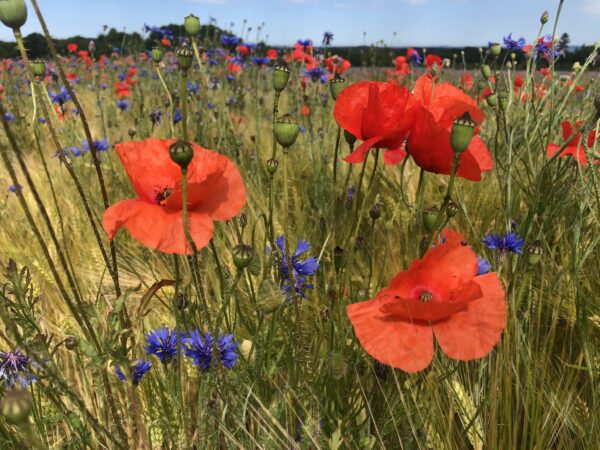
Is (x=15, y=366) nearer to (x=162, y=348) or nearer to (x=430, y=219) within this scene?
(x=162, y=348)

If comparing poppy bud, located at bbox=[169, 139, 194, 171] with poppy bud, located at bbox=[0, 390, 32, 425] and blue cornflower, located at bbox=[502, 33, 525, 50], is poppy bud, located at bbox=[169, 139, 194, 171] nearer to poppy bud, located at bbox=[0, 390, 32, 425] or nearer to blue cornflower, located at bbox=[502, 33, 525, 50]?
poppy bud, located at bbox=[0, 390, 32, 425]

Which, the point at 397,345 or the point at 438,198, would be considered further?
the point at 438,198

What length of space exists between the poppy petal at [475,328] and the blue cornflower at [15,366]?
72 cm

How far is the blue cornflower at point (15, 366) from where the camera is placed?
93cm

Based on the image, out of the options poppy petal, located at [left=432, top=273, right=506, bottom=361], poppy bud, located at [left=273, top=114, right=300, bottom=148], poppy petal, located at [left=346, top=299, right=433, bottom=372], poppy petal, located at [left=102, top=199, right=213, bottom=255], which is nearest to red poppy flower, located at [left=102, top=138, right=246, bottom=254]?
poppy petal, located at [left=102, top=199, right=213, bottom=255]

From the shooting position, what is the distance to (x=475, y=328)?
0.70 metres

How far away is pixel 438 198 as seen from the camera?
2.11 m

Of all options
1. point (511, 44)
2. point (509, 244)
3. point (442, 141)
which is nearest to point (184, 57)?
point (442, 141)

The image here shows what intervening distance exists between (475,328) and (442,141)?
280mm

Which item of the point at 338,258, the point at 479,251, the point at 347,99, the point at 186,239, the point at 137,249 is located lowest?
the point at 137,249

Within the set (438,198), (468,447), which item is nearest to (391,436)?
(468,447)

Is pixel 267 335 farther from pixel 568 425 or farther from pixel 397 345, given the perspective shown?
pixel 568 425

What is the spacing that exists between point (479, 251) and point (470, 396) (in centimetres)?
64

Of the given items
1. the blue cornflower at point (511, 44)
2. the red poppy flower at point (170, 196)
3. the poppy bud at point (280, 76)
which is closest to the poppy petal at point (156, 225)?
the red poppy flower at point (170, 196)
